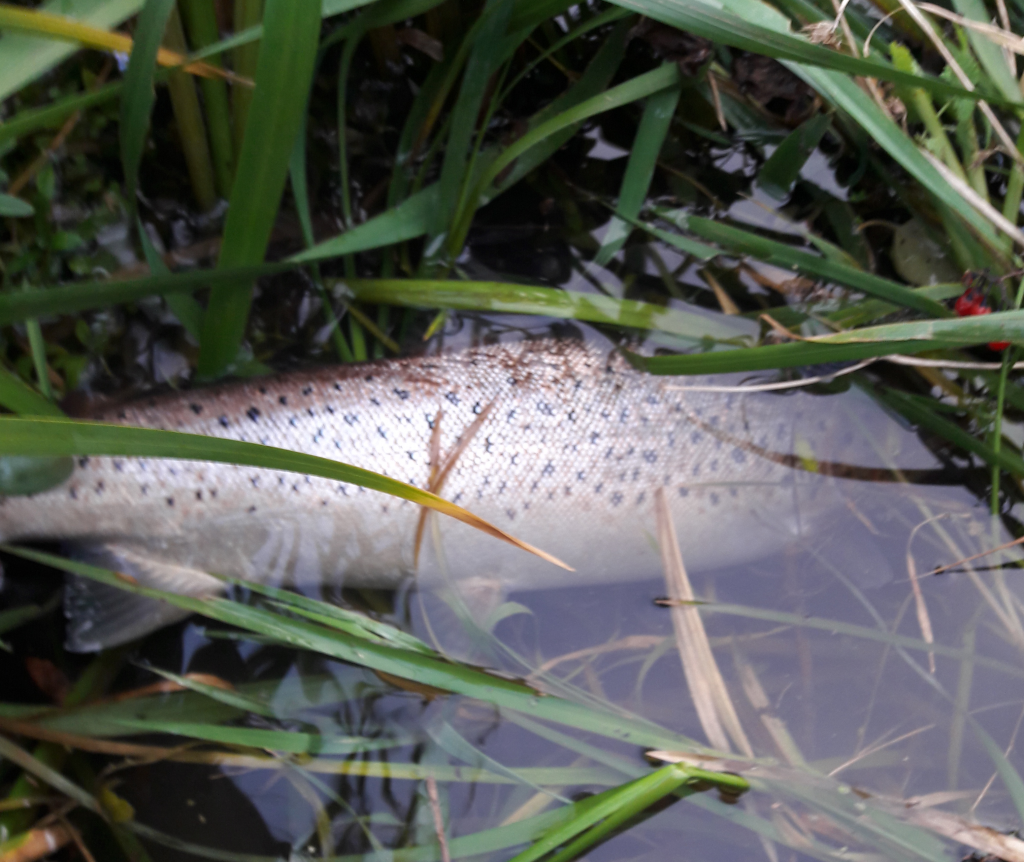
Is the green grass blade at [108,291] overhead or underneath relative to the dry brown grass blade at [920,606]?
overhead

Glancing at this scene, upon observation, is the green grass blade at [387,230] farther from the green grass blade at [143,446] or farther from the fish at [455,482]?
the green grass blade at [143,446]

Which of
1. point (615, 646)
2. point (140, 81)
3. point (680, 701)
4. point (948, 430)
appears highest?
point (140, 81)

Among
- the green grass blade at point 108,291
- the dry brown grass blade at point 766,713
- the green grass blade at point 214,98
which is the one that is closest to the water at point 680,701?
the dry brown grass blade at point 766,713

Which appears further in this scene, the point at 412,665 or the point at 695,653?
the point at 695,653

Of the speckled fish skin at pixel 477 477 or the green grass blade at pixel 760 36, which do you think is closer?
the green grass blade at pixel 760 36

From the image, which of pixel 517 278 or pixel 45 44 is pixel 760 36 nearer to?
pixel 517 278

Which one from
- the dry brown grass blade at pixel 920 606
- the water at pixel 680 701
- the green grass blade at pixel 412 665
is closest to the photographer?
the green grass blade at pixel 412 665

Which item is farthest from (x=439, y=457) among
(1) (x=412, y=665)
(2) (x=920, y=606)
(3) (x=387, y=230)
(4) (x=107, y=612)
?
(2) (x=920, y=606)
